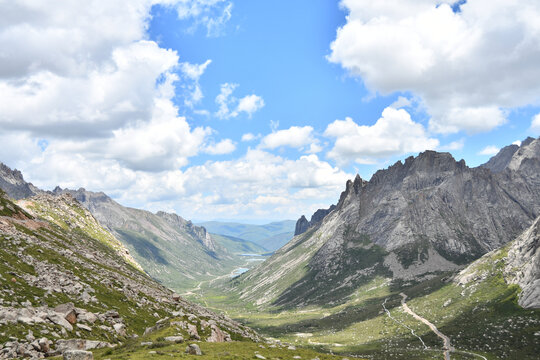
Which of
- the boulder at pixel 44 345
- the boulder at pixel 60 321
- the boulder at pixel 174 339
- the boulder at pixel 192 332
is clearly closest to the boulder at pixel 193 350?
the boulder at pixel 174 339

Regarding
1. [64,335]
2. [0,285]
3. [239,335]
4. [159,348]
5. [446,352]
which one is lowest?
[446,352]

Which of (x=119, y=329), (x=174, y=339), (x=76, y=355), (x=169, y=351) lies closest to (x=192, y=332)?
(x=174, y=339)

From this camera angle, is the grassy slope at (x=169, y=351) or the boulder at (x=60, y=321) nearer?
the grassy slope at (x=169, y=351)

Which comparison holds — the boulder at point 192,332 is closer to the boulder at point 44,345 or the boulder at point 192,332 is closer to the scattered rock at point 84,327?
the scattered rock at point 84,327

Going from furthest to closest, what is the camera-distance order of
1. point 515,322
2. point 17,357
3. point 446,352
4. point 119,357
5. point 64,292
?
point 515,322, point 446,352, point 64,292, point 119,357, point 17,357

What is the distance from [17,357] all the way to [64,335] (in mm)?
10622

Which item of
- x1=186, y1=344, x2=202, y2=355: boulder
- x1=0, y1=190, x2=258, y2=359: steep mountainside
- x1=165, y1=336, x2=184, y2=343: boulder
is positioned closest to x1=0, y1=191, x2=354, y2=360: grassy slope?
x1=0, y1=190, x2=258, y2=359: steep mountainside

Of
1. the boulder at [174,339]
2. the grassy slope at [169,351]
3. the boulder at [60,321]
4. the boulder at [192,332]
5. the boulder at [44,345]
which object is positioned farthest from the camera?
the boulder at [192,332]

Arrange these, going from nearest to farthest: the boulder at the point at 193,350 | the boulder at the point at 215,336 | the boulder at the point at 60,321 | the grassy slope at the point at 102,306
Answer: the grassy slope at the point at 102,306 → the boulder at the point at 193,350 → the boulder at the point at 60,321 → the boulder at the point at 215,336

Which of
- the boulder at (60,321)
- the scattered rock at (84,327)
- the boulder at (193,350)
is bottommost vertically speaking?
the boulder at (193,350)

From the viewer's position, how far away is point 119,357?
40.6m

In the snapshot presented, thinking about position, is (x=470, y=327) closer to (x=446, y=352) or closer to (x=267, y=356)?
(x=446, y=352)

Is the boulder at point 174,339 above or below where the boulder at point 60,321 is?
below

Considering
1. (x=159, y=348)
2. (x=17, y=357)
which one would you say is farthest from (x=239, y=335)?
(x=17, y=357)
